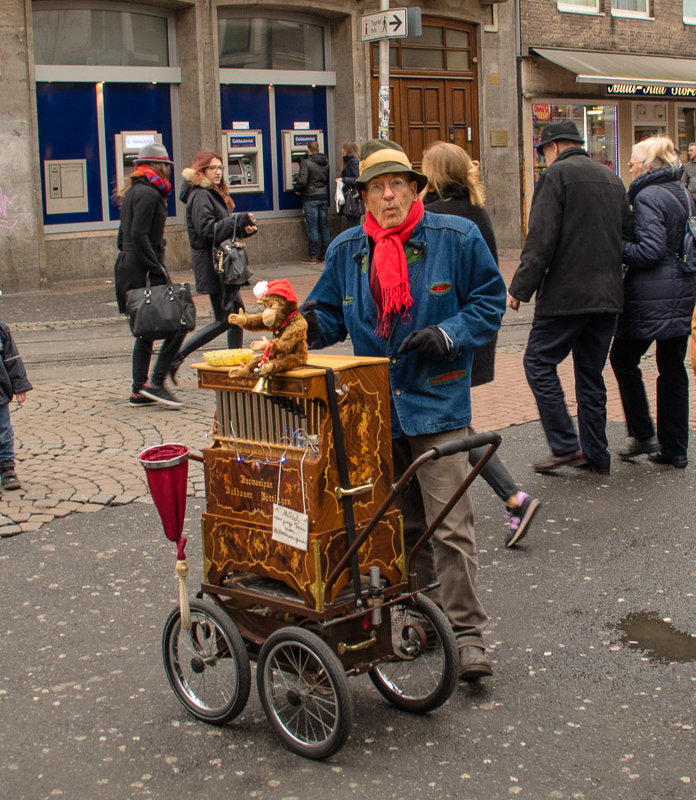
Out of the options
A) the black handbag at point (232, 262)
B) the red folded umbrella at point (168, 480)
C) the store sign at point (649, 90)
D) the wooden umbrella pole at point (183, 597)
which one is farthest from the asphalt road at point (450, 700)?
the store sign at point (649, 90)

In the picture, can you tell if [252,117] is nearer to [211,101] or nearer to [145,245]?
[211,101]

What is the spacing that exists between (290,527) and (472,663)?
34.9 inches

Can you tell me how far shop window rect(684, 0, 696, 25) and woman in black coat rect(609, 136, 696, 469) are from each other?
22098 millimetres

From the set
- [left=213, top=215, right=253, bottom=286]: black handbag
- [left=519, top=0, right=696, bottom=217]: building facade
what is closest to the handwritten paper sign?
[left=213, top=215, right=253, bottom=286]: black handbag

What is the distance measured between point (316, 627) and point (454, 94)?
19874 millimetres

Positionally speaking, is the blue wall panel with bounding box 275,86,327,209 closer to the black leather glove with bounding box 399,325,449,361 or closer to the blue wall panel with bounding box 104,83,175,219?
the blue wall panel with bounding box 104,83,175,219

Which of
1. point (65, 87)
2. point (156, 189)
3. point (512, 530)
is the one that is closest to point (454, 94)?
point (65, 87)

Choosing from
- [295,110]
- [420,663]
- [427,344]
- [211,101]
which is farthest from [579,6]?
[420,663]

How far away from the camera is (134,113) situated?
18531 mm

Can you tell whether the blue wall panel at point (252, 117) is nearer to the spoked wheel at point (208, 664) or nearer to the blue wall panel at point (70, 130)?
the blue wall panel at point (70, 130)

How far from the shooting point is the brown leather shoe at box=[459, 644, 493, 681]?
398cm

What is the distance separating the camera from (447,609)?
4098 millimetres

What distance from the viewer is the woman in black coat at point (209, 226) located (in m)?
9.41

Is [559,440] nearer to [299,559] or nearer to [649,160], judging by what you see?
[649,160]
